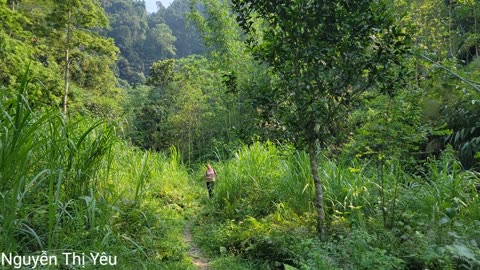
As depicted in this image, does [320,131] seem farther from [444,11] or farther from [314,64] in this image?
[444,11]

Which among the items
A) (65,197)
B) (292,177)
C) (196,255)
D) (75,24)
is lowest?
(196,255)

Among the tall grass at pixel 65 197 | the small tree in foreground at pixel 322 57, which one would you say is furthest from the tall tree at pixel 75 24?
the small tree in foreground at pixel 322 57

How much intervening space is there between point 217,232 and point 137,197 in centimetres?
125

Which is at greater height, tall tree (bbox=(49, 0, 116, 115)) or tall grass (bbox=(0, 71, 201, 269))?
tall tree (bbox=(49, 0, 116, 115))

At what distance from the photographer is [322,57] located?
301 centimetres

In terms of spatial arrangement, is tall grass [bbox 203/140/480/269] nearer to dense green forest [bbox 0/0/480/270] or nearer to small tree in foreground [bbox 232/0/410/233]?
dense green forest [bbox 0/0/480/270]

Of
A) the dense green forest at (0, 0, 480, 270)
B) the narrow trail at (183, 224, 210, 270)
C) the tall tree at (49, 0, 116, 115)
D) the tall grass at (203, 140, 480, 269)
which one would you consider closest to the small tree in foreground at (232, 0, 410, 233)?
the dense green forest at (0, 0, 480, 270)

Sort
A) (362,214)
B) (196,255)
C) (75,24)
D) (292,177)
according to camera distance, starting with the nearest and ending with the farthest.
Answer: (362,214), (196,255), (292,177), (75,24)

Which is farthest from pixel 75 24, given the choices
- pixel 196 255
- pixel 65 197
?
pixel 65 197

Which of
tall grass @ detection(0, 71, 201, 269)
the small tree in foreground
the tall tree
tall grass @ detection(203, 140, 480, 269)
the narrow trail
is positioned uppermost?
the tall tree

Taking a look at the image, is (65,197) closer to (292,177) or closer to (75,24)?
(292,177)

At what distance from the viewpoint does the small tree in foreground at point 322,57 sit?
2.93 metres

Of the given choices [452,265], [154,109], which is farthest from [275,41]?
[154,109]

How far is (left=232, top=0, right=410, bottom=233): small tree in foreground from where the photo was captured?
293cm
